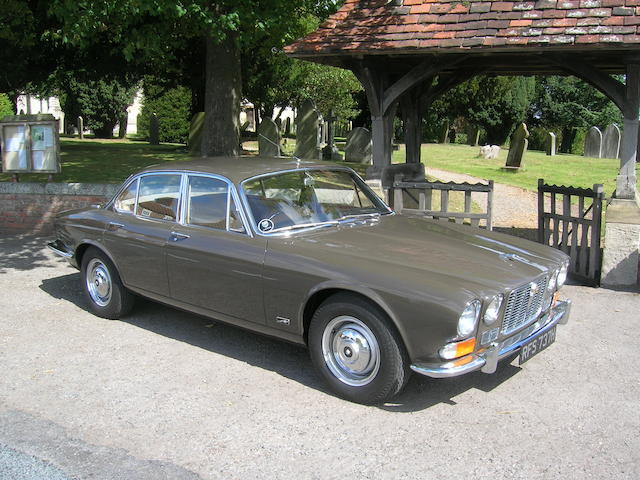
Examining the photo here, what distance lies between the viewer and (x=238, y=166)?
18.0 ft

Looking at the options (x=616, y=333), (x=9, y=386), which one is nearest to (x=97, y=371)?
(x=9, y=386)

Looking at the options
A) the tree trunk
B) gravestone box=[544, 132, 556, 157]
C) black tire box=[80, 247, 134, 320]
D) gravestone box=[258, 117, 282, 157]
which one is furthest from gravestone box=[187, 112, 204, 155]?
gravestone box=[544, 132, 556, 157]

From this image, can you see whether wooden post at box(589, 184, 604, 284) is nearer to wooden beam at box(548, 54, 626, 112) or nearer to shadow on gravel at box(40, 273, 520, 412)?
wooden beam at box(548, 54, 626, 112)

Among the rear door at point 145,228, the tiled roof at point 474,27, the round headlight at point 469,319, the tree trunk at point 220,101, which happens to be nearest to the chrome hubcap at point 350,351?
the round headlight at point 469,319

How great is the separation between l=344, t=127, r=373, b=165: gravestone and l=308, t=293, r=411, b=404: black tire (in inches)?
661

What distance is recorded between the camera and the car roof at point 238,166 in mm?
5301

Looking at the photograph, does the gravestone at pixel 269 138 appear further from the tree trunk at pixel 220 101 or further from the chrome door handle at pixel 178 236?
the chrome door handle at pixel 178 236

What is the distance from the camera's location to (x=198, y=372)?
16.2 ft

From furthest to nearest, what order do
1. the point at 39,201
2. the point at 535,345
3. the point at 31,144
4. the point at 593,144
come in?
the point at 593,144 < the point at 31,144 < the point at 39,201 < the point at 535,345

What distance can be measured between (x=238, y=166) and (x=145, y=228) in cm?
101

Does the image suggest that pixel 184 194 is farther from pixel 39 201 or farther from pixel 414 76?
pixel 39 201

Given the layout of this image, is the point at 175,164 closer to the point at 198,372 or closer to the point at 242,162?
the point at 242,162

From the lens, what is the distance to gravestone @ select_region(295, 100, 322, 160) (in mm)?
20328

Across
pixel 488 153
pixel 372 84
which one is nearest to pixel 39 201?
pixel 372 84
